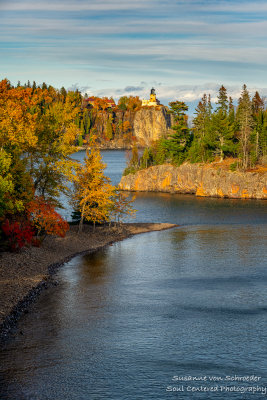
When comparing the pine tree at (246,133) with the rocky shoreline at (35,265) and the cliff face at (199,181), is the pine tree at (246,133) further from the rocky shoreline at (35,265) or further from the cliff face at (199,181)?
the rocky shoreline at (35,265)

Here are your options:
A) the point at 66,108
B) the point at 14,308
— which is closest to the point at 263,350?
the point at 14,308

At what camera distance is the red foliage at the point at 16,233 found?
4584 centimetres

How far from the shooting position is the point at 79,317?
33.1m

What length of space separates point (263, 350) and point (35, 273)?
2350 cm

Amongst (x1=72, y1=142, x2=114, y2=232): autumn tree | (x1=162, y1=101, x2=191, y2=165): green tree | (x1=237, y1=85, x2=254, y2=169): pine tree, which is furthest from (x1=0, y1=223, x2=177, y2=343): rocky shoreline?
(x1=162, y1=101, x2=191, y2=165): green tree

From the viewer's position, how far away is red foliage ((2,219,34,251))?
150 ft

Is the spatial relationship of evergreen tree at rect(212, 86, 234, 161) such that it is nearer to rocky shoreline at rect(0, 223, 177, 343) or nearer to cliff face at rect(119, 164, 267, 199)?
cliff face at rect(119, 164, 267, 199)

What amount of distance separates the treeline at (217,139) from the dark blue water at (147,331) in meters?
63.2

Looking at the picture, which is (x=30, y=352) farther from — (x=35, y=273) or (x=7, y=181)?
(x=7, y=181)

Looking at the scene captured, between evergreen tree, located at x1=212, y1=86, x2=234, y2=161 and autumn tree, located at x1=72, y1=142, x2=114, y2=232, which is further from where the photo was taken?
evergreen tree, located at x1=212, y1=86, x2=234, y2=161

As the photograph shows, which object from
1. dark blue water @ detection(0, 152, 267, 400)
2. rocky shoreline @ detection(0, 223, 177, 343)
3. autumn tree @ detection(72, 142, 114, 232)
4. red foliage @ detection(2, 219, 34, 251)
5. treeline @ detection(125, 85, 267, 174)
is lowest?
dark blue water @ detection(0, 152, 267, 400)

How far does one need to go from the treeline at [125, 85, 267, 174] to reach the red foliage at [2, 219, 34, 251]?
7455 cm

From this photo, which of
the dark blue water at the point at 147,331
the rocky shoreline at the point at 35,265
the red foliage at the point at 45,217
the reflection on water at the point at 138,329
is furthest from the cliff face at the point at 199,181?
the red foliage at the point at 45,217

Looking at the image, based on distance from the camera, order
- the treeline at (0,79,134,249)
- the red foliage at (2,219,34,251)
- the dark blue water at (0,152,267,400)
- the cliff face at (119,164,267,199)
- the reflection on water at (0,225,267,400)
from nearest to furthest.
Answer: the dark blue water at (0,152,267,400) → the reflection on water at (0,225,267,400) → the red foliage at (2,219,34,251) → the treeline at (0,79,134,249) → the cliff face at (119,164,267,199)
